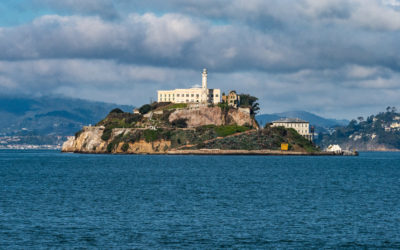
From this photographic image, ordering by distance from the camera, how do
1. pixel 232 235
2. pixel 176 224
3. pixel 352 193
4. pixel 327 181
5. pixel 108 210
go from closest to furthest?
pixel 232 235 → pixel 176 224 → pixel 108 210 → pixel 352 193 → pixel 327 181

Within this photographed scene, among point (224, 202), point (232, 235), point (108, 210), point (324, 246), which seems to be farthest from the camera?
point (224, 202)

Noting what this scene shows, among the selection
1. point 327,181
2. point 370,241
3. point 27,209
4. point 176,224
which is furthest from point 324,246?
point 327,181

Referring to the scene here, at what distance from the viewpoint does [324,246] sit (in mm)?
39812

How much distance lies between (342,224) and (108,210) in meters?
20.8

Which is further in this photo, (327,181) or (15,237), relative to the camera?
(327,181)

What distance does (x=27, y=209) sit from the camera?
55.5 metres

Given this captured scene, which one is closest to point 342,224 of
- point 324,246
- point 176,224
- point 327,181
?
point 324,246

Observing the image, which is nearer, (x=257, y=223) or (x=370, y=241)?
(x=370, y=241)

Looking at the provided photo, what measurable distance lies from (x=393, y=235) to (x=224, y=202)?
21476mm

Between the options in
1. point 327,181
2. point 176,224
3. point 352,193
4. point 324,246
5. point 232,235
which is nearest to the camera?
point 324,246

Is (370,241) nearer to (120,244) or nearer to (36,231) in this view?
(120,244)

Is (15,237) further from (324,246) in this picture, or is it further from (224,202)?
(224,202)

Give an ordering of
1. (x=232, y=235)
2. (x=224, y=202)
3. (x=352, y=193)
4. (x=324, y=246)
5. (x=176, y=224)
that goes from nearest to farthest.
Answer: (x=324, y=246)
(x=232, y=235)
(x=176, y=224)
(x=224, y=202)
(x=352, y=193)

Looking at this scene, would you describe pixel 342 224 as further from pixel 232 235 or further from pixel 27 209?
pixel 27 209
